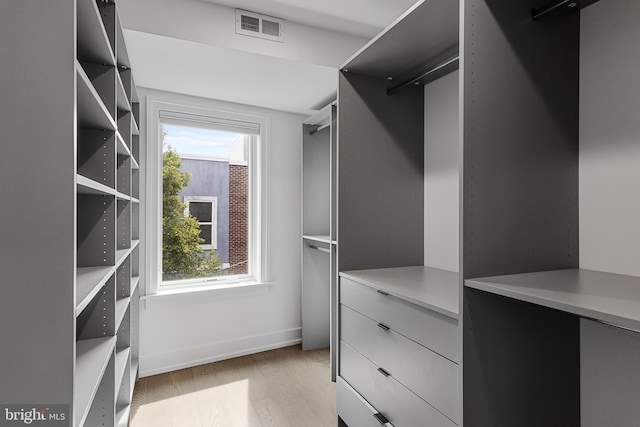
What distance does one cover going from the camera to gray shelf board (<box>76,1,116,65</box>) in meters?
1.14

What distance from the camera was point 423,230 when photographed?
2.12m

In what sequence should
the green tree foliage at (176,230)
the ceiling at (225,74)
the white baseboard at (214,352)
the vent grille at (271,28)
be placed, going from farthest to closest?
the green tree foliage at (176,230)
the white baseboard at (214,352)
the vent grille at (271,28)
the ceiling at (225,74)

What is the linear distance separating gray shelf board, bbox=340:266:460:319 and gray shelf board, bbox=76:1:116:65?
152 cm

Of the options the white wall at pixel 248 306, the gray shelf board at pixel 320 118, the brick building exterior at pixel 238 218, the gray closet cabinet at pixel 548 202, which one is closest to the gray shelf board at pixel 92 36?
the gray closet cabinet at pixel 548 202

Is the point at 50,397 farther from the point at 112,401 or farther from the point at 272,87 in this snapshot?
the point at 272,87

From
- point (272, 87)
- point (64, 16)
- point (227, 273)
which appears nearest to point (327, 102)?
point (272, 87)

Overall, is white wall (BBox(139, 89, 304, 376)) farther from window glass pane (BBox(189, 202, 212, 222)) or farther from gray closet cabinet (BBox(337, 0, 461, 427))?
gray closet cabinet (BBox(337, 0, 461, 427))

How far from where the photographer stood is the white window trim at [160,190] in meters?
2.83

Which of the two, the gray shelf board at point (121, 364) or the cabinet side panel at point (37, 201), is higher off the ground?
the cabinet side panel at point (37, 201)

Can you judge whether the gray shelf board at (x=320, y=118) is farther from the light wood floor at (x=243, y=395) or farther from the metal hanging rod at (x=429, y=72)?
the light wood floor at (x=243, y=395)

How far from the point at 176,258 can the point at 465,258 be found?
8.43 feet

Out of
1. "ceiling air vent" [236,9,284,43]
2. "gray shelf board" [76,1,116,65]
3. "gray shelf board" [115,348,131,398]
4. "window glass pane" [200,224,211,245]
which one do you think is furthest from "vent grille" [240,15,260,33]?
"gray shelf board" [115,348,131,398]

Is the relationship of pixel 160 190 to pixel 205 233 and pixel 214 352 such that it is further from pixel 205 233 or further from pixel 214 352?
pixel 214 352

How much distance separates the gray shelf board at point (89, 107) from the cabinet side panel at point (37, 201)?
0.11m
